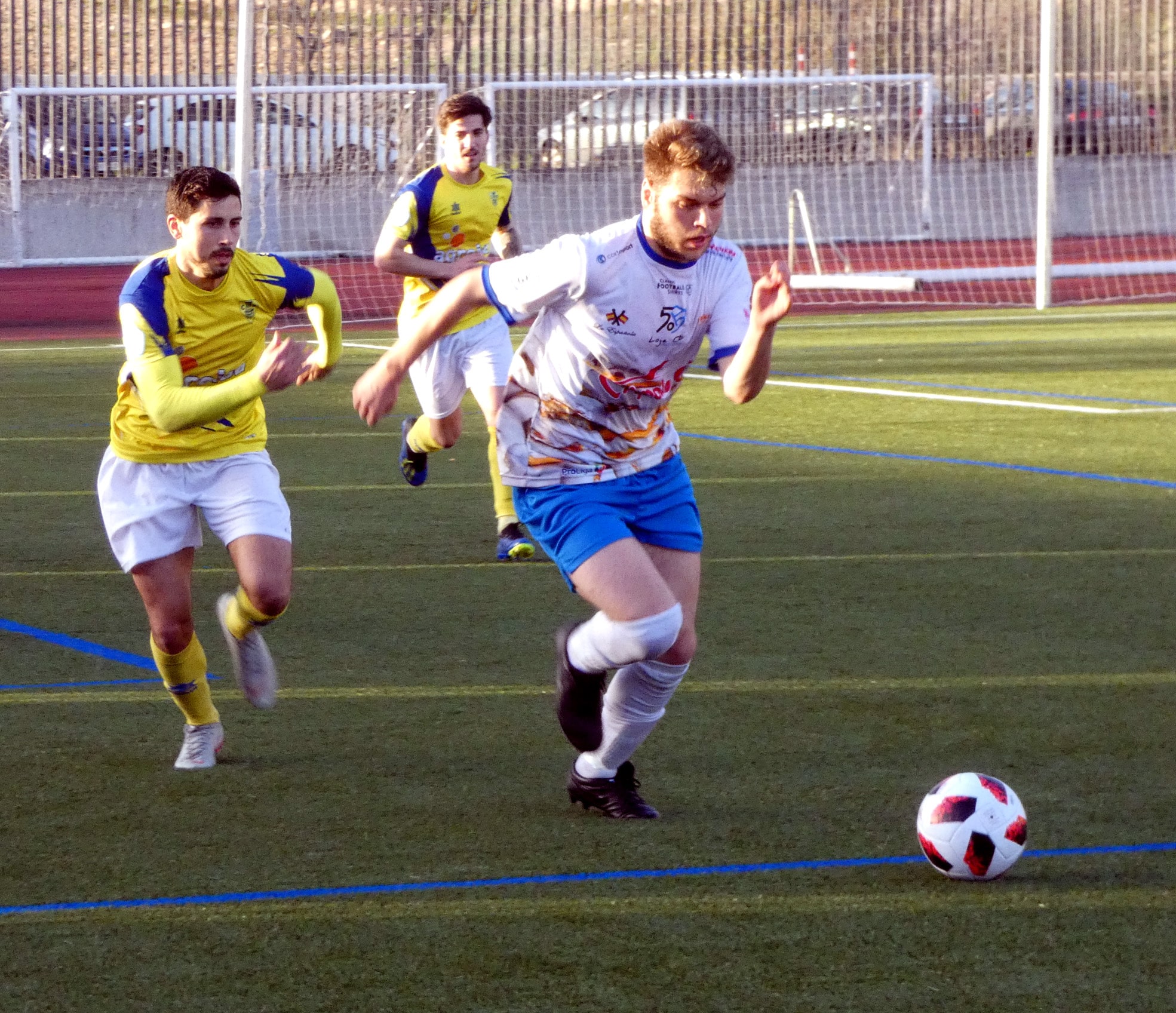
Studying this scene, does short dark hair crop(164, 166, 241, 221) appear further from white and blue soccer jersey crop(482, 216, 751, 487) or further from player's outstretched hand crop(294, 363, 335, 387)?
white and blue soccer jersey crop(482, 216, 751, 487)

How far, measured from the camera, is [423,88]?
23266 mm

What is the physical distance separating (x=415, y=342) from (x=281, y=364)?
16.5 inches

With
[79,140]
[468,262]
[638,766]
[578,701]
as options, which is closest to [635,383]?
[578,701]

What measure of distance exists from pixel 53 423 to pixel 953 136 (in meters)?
16.1

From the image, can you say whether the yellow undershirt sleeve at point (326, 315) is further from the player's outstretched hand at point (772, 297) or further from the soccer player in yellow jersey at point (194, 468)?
the player's outstretched hand at point (772, 297)

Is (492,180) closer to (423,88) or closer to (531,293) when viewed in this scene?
(531,293)

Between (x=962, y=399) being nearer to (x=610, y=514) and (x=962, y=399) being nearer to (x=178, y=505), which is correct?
(x=178, y=505)

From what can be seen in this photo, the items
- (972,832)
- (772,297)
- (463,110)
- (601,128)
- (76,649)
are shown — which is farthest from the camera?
(601,128)

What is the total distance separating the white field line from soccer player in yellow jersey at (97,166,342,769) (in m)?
7.40

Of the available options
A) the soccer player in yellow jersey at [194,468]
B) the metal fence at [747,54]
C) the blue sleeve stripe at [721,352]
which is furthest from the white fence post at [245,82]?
the blue sleeve stripe at [721,352]

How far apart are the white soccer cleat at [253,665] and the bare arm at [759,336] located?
5.40 ft

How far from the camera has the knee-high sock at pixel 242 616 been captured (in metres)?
5.37

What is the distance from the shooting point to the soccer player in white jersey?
4523 millimetres

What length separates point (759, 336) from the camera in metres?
4.46
